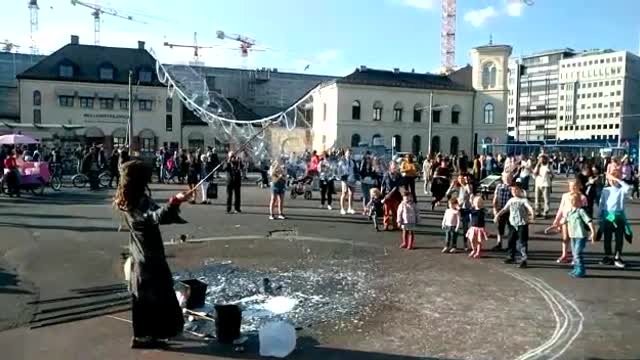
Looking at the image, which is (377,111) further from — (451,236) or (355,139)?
(451,236)

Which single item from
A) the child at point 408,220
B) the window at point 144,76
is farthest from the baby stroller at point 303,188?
the window at point 144,76

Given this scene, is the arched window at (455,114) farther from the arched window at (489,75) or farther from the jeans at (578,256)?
the jeans at (578,256)

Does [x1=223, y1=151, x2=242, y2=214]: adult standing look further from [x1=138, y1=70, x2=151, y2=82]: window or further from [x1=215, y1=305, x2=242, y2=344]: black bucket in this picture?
[x1=138, y1=70, x2=151, y2=82]: window

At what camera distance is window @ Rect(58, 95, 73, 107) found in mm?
64750

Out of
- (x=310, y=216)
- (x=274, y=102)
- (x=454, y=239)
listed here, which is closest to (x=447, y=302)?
(x=454, y=239)

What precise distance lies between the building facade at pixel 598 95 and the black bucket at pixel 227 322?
377 ft

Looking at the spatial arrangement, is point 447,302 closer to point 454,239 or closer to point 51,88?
point 454,239

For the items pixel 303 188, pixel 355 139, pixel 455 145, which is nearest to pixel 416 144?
pixel 455 145

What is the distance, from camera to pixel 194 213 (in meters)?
18.2

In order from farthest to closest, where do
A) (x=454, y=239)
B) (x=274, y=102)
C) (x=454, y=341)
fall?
(x=274, y=102) → (x=454, y=239) → (x=454, y=341)

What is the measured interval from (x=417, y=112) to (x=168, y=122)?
29.2 metres

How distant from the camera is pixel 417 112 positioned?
7431 centimetres

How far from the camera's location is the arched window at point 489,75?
76.5 metres

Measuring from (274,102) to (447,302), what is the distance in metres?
81.5
